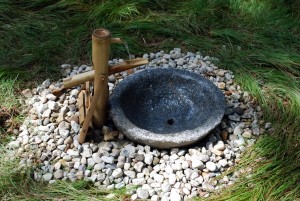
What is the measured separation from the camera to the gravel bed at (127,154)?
2430 millimetres

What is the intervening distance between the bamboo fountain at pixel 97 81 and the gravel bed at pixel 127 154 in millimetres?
98

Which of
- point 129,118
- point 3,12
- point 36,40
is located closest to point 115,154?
point 129,118

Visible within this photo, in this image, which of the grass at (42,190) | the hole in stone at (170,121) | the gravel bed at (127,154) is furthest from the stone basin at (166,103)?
the grass at (42,190)

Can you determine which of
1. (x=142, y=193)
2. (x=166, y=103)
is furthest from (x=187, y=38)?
(x=142, y=193)

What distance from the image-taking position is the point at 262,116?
9.48 feet

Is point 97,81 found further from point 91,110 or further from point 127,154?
point 127,154

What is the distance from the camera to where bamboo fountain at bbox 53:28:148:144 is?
2.29m

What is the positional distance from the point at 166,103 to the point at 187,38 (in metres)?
0.91

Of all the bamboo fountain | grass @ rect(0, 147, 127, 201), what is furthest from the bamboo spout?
grass @ rect(0, 147, 127, 201)

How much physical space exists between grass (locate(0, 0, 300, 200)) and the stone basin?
15.1 inches

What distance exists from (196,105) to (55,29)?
154 cm

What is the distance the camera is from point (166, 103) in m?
2.93

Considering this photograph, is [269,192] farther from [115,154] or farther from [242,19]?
[242,19]

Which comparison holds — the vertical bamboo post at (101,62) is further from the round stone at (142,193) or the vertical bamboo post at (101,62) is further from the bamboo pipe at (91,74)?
the round stone at (142,193)
